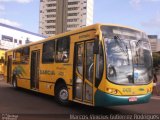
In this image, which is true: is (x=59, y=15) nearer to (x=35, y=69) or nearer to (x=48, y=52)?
(x=35, y=69)

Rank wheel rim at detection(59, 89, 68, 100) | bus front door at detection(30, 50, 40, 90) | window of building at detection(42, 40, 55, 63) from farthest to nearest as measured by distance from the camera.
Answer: bus front door at detection(30, 50, 40, 90), window of building at detection(42, 40, 55, 63), wheel rim at detection(59, 89, 68, 100)

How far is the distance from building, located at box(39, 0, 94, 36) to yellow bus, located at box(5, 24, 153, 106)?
14054cm

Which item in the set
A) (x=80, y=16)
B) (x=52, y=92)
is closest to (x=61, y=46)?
(x=52, y=92)

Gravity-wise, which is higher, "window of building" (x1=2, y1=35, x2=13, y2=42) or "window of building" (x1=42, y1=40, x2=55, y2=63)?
"window of building" (x1=2, y1=35, x2=13, y2=42)

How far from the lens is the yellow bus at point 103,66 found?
34.3ft

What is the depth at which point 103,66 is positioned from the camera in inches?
412

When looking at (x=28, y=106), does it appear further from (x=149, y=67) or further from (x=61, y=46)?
(x=149, y=67)

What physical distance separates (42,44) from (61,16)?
476 ft

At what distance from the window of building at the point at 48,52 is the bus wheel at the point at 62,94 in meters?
1.60

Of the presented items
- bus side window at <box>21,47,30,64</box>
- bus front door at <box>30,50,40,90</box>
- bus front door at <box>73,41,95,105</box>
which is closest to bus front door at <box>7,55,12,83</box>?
bus side window at <box>21,47,30,64</box>

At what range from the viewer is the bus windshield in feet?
34.4

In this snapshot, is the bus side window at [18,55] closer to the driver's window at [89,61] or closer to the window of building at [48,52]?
the window of building at [48,52]

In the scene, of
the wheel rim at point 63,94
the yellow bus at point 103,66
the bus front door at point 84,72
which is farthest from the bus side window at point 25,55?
the bus front door at point 84,72

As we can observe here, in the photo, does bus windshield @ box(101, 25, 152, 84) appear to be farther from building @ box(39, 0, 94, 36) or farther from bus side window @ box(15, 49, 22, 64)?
building @ box(39, 0, 94, 36)
